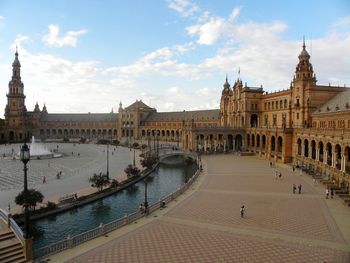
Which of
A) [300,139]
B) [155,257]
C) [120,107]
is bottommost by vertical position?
[155,257]

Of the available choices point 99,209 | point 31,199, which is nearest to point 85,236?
point 31,199

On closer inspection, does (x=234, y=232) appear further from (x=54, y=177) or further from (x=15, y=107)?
(x=15, y=107)

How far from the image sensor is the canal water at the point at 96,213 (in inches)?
1166

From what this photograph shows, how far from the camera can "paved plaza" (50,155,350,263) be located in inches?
848

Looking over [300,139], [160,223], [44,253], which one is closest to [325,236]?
[160,223]

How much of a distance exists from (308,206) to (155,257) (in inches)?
747

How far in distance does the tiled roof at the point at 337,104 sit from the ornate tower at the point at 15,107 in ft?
378

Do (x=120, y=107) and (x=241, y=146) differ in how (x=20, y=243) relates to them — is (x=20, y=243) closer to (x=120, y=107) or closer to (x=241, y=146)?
(x=241, y=146)

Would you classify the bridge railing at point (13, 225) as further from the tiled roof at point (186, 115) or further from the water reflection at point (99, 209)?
the tiled roof at point (186, 115)

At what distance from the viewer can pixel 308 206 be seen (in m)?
33.9

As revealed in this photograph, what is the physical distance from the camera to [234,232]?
84.8 feet

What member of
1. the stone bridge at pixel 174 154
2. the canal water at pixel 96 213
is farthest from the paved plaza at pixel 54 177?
the stone bridge at pixel 174 154

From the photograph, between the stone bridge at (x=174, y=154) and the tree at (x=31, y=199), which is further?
the stone bridge at (x=174, y=154)

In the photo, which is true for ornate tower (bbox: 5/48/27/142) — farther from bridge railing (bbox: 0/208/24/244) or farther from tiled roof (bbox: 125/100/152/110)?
bridge railing (bbox: 0/208/24/244)
